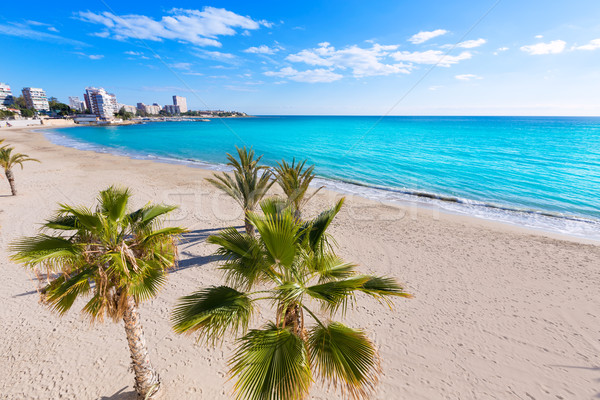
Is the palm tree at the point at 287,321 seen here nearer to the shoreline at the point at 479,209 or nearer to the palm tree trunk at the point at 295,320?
the palm tree trunk at the point at 295,320

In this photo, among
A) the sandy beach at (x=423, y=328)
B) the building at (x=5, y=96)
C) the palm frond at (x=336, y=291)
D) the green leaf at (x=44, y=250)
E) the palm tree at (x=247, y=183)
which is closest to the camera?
the palm frond at (x=336, y=291)

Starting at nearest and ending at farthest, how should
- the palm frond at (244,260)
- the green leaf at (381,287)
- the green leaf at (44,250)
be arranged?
the green leaf at (381,287) → the green leaf at (44,250) → the palm frond at (244,260)

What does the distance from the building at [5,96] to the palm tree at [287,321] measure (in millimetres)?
223611

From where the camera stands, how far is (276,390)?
247 centimetres

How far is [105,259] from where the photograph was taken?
3299mm

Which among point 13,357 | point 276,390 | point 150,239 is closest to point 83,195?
point 13,357

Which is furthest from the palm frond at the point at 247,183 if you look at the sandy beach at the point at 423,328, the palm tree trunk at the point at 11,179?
the palm tree trunk at the point at 11,179

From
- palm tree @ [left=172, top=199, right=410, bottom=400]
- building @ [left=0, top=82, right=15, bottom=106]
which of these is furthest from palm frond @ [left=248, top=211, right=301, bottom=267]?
building @ [left=0, top=82, right=15, bottom=106]

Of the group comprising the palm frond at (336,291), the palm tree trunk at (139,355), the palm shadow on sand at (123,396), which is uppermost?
the palm frond at (336,291)

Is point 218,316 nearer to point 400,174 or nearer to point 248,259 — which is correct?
point 248,259

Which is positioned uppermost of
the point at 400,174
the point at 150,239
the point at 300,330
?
the point at 150,239

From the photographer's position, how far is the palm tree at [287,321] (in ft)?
8.46

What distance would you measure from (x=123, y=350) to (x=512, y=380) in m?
8.50

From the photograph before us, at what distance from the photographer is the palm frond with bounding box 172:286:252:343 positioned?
9.70ft
